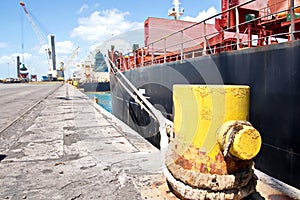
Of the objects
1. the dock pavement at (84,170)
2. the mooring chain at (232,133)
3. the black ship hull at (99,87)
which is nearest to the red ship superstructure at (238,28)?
the mooring chain at (232,133)

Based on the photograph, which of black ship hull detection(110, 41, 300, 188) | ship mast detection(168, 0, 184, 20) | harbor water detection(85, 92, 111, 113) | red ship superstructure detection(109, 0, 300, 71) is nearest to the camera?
black ship hull detection(110, 41, 300, 188)

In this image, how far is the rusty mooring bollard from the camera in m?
2.15

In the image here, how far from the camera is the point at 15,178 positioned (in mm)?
3129

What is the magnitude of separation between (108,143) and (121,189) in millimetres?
2253

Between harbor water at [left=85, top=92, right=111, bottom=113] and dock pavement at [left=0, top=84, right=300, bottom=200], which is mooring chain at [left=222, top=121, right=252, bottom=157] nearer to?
dock pavement at [left=0, top=84, right=300, bottom=200]

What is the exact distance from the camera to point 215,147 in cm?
227

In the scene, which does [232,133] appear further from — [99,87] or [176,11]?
[99,87]

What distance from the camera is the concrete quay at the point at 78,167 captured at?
275 centimetres

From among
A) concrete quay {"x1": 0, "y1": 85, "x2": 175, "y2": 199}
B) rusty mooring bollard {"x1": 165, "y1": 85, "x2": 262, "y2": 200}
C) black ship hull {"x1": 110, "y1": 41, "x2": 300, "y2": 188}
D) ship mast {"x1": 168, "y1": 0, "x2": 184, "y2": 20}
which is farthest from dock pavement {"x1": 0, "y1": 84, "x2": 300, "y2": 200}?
ship mast {"x1": 168, "y1": 0, "x2": 184, "y2": 20}

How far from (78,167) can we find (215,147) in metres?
2.22

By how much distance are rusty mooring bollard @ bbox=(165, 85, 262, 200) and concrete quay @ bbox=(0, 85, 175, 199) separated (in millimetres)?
500

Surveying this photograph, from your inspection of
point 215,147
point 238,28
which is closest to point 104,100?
point 238,28

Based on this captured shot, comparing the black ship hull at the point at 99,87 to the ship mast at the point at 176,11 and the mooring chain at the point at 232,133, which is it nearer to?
the ship mast at the point at 176,11

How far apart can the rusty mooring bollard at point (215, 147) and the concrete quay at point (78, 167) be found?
500mm
